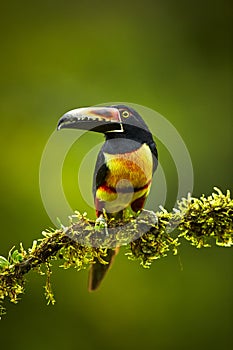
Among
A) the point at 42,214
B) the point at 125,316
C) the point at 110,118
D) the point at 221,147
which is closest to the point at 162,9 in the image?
the point at 221,147

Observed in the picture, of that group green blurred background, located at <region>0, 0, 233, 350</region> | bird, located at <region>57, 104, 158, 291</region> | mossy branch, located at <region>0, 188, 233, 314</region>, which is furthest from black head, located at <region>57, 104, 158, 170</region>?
green blurred background, located at <region>0, 0, 233, 350</region>

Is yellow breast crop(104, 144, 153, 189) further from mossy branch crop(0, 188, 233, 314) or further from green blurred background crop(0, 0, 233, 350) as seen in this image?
green blurred background crop(0, 0, 233, 350)

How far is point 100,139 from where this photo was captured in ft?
11.2

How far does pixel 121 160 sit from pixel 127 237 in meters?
0.27

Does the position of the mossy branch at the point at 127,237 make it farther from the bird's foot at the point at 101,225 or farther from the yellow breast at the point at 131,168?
the yellow breast at the point at 131,168


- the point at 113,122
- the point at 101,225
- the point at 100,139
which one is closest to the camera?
the point at 101,225

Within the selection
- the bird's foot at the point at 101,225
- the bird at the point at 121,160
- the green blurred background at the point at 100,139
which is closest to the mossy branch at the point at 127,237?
the bird's foot at the point at 101,225

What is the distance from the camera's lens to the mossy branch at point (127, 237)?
1.38 metres

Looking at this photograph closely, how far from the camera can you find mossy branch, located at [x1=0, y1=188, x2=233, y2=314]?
138 cm

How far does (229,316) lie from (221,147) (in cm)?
105

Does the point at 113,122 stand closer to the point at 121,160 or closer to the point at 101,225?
the point at 121,160

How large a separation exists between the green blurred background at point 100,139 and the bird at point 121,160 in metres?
1.59

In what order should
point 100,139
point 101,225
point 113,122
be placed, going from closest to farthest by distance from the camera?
point 101,225 < point 113,122 < point 100,139

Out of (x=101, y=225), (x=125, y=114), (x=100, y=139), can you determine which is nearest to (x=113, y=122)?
(x=125, y=114)
